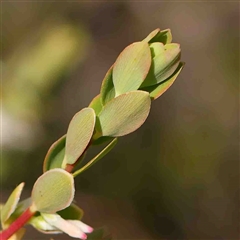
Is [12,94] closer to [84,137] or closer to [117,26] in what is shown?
[84,137]

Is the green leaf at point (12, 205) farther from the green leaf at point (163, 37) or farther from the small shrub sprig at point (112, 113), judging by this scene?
the green leaf at point (163, 37)

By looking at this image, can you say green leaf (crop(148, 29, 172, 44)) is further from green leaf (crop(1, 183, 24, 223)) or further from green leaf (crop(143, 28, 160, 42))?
green leaf (crop(1, 183, 24, 223))

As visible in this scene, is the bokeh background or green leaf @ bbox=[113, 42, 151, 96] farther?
the bokeh background

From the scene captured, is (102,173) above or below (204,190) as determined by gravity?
above

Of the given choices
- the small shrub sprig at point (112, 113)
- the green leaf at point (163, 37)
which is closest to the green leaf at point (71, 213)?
the small shrub sprig at point (112, 113)

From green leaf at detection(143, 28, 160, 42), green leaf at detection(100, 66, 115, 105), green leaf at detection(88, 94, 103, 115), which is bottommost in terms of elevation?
green leaf at detection(88, 94, 103, 115)

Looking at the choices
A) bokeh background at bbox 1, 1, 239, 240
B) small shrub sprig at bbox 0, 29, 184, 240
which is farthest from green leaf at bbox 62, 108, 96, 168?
bokeh background at bbox 1, 1, 239, 240

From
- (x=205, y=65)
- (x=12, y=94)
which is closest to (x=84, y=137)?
(x=12, y=94)

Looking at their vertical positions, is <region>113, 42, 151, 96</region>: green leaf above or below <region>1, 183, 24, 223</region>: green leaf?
above

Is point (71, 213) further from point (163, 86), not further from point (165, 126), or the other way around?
point (165, 126)
